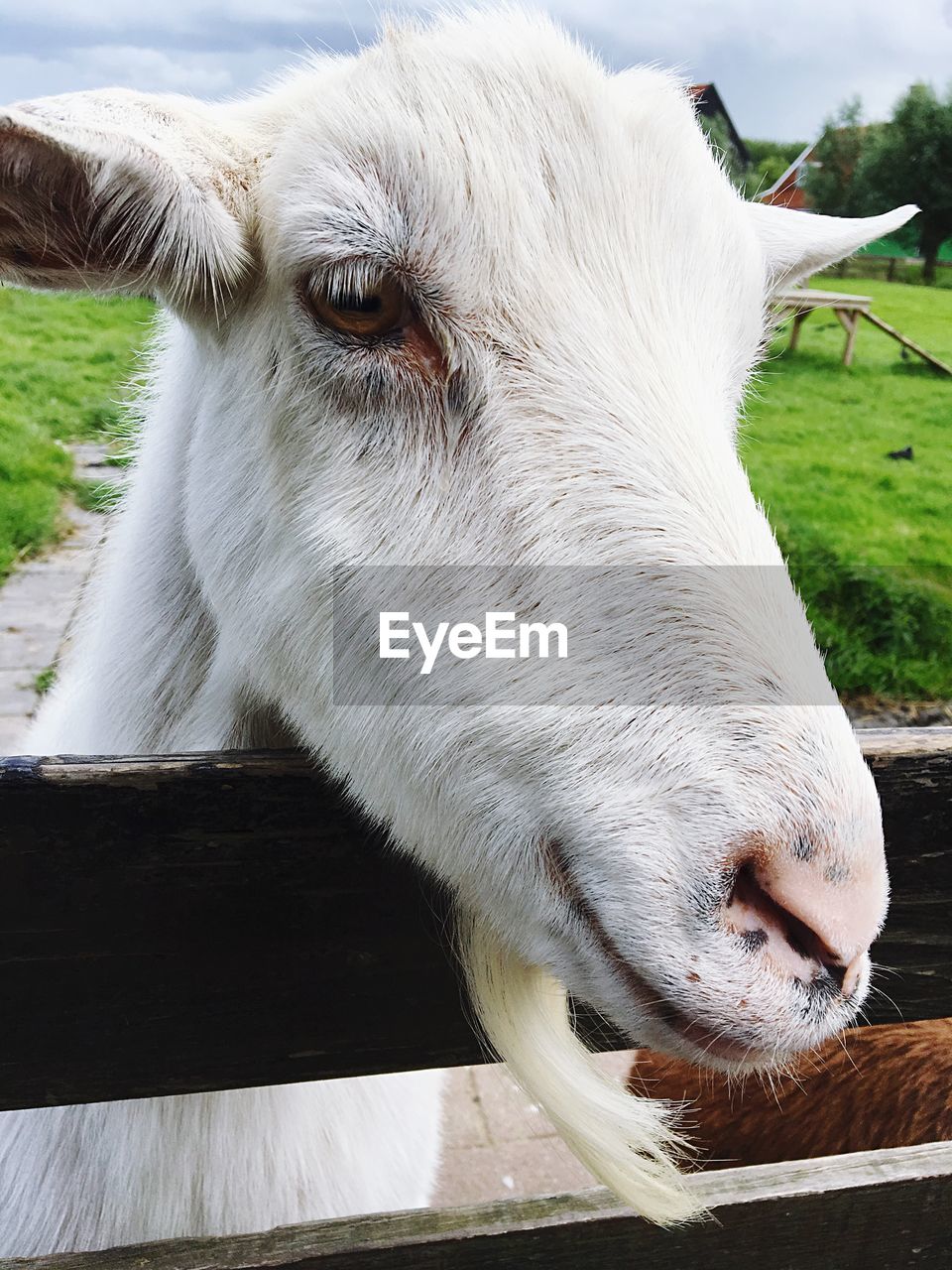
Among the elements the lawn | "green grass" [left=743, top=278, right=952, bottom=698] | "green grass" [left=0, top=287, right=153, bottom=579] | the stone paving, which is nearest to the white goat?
the stone paving

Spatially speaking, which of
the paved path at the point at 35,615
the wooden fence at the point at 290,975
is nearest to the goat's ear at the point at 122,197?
the wooden fence at the point at 290,975

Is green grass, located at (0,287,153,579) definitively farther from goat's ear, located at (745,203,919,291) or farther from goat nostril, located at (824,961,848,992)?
goat nostril, located at (824,961,848,992)

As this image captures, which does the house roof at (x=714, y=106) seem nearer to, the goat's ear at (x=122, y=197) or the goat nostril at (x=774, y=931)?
the goat's ear at (x=122, y=197)

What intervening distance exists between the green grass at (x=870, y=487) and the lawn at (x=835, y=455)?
0.01m

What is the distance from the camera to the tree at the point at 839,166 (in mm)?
10367

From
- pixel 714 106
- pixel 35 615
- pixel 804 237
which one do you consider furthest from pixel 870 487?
pixel 804 237

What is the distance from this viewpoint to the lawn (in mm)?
6797

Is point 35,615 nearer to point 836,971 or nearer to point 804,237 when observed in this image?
point 804,237

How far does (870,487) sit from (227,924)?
28.2ft

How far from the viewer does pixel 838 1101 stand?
7.41 ft

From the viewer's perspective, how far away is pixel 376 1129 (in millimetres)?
1896

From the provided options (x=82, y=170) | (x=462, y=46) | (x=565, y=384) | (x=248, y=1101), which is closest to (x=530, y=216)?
(x=565, y=384)

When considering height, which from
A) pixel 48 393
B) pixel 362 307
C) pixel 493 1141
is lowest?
pixel 493 1141

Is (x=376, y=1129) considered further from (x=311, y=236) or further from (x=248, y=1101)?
(x=311, y=236)
